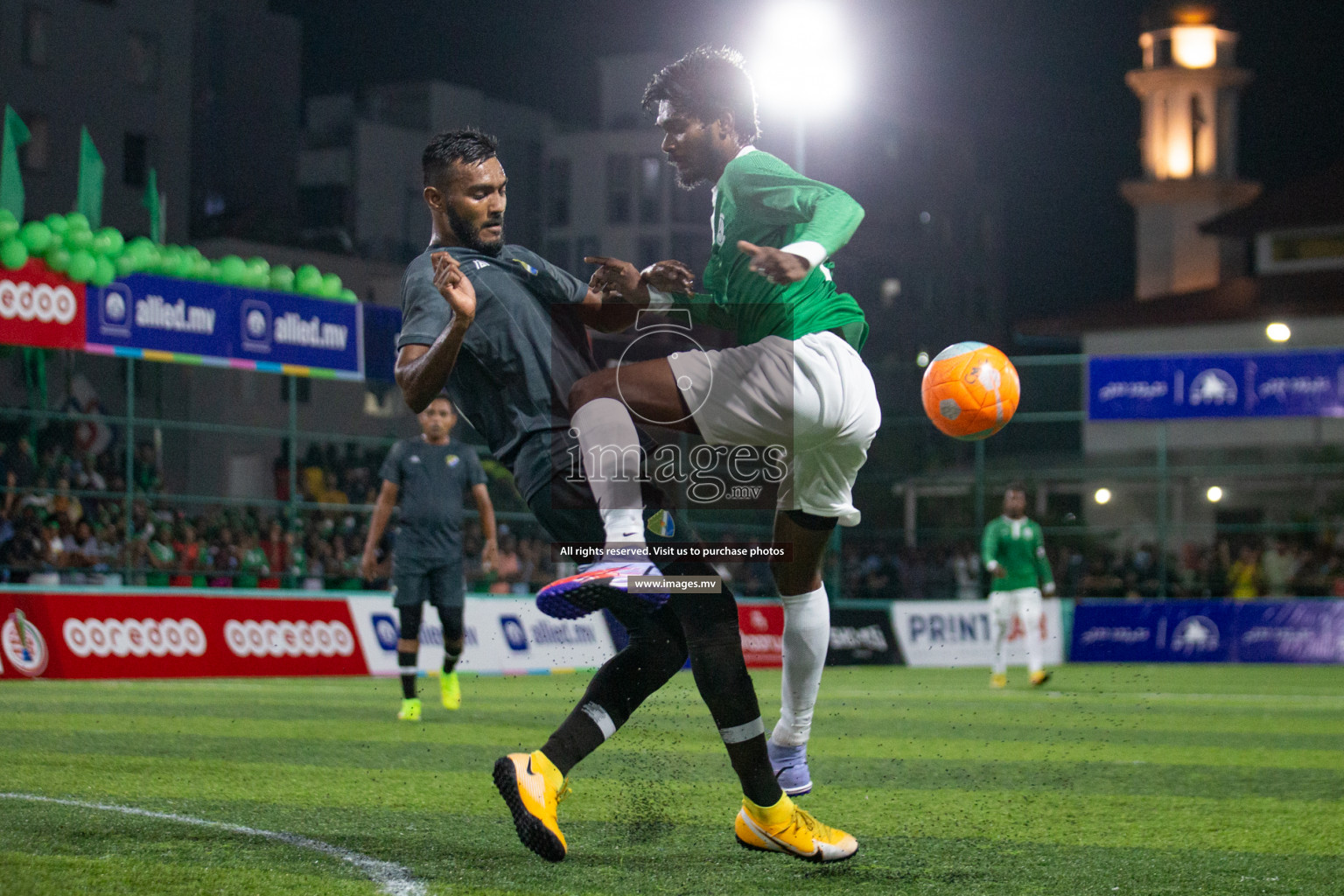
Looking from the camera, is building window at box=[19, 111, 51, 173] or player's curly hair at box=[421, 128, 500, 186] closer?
player's curly hair at box=[421, 128, 500, 186]

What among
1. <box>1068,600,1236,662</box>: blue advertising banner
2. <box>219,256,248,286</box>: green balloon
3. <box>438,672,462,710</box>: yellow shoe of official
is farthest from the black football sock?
<box>1068,600,1236,662</box>: blue advertising banner

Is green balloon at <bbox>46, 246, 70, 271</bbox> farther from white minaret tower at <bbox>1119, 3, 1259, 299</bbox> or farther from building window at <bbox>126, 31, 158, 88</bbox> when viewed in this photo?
white minaret tower at <bbox>1119, 3, 1259, 299</bbox>

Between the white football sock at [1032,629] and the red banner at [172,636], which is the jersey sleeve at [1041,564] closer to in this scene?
the white football sock at [1032,629]

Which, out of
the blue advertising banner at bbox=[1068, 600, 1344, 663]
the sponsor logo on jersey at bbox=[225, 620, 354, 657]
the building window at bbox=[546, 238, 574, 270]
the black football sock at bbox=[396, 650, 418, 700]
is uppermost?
the building window at bbox=[546, 238, 574, 270]

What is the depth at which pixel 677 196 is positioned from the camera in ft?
183

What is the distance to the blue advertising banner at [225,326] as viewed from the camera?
15523 mm

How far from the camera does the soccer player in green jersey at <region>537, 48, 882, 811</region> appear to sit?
4535mm

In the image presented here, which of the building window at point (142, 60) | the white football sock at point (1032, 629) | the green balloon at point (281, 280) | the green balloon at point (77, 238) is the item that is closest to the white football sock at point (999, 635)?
the white football sock at point (1032, 629)

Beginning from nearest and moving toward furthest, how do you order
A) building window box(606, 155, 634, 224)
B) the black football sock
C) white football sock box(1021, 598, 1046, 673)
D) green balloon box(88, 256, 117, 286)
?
the black football sock < green balloon box(88, 256, 117, 286) < white football sock box(1021, 598, 1046, 673) < building window box(606, 155, 634, 224)

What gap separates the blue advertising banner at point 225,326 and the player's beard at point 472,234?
11.3 metres

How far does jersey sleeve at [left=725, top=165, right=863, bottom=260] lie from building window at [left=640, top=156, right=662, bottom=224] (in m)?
51.4

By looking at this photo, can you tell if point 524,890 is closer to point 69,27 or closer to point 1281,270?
point 69,27

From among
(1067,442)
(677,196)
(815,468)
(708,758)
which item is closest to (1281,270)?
(1067,442)

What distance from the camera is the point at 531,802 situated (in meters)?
4.42
